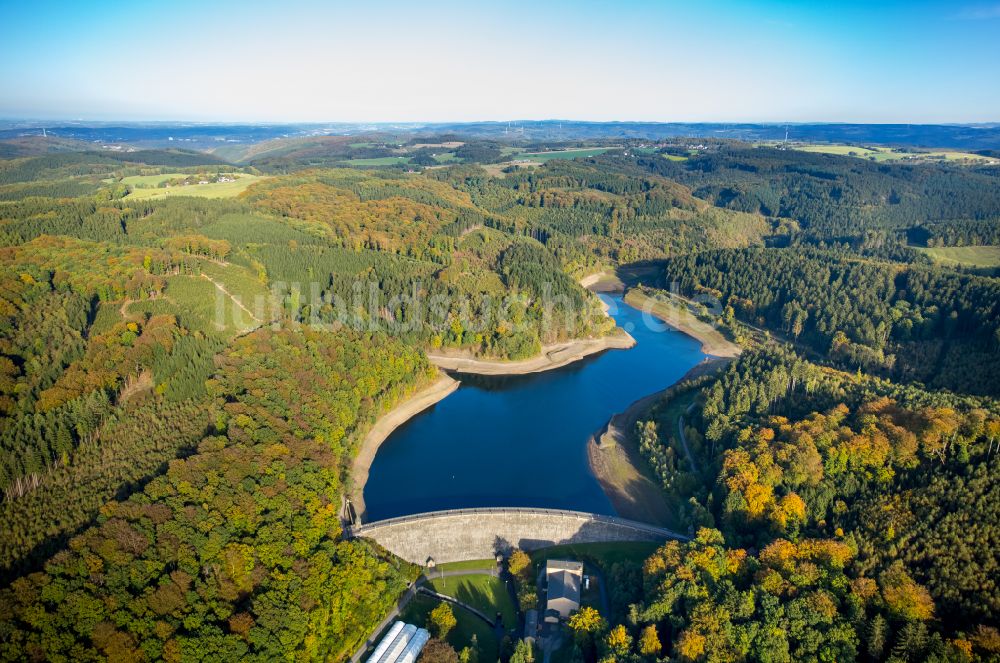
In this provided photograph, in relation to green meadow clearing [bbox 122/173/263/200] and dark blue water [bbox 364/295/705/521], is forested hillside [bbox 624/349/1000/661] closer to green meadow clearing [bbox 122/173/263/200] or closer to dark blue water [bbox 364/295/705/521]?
dark blue water [bbox 364/295/705/521]

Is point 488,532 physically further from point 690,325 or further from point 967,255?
point 967,255

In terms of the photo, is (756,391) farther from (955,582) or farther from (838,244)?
(838,244)

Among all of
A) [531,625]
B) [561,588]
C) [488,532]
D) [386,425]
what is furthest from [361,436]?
[531,625]

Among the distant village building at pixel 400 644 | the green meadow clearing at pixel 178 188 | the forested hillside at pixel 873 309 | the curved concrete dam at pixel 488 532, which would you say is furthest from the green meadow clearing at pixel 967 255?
the green meadow clearing at pixel 178 188

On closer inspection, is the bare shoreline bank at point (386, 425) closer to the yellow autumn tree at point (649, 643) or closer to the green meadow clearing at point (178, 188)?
the yellow autumn tree at point (649, 643)

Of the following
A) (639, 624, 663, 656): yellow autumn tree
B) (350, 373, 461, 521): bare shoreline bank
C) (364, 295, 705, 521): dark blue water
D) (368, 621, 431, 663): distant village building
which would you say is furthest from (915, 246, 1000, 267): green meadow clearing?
(368, 621, 431, 663): distant village building
